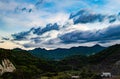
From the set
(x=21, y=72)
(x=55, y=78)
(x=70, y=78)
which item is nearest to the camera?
(x=55, y=78)

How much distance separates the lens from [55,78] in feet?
536

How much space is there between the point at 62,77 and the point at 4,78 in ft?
97.1

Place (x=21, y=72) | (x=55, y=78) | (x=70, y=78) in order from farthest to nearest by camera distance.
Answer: (x=70, y=78), (x=21, y=72), (x=55, y=78)

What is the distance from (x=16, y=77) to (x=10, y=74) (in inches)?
174

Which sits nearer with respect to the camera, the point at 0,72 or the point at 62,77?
the point at 62,77

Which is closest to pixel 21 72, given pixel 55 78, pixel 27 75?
pixel 27 75

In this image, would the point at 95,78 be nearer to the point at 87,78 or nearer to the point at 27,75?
the point at 87,78

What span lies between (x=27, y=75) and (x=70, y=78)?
2454 cm

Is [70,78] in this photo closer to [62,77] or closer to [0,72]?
[62,77]

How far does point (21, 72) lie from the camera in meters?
175

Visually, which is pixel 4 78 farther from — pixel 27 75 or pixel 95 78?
pixel 95 78

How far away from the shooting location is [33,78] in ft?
586

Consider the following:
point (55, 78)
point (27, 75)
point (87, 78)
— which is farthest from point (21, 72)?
point (87, 78)

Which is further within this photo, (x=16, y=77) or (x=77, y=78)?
(x=77, y=78)
